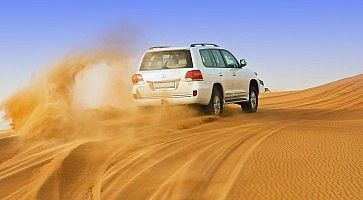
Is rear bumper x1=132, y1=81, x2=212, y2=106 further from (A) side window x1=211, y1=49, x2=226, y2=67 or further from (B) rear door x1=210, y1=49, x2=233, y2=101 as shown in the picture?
(A) side window x1=211, y1=49, x2=226, y2=67

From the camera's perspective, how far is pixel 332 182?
730cm

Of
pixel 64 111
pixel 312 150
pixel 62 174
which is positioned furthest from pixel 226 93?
pixel 62 174

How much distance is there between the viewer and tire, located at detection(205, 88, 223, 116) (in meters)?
14.7

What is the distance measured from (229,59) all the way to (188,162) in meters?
8.15

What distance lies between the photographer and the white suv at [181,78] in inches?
555

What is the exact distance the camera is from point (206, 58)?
1492 cm

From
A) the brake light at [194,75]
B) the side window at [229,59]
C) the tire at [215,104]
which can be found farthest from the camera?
the side window at [229,59]

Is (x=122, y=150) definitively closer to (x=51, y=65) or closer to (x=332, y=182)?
(x=332, y=182)

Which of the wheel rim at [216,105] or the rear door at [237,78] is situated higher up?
the rear door at [237,78]

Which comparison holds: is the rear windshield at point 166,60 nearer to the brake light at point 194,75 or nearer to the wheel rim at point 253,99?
the brake light at point 194,75

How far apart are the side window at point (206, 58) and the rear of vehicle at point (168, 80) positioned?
0.52 m

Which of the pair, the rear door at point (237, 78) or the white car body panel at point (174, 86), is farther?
the rear door at point (237, 78)

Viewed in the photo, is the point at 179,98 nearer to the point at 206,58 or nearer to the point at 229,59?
the point at 206,58

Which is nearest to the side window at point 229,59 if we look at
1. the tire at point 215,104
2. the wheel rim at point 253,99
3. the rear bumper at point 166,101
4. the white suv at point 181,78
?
the white suv at point 181,78
